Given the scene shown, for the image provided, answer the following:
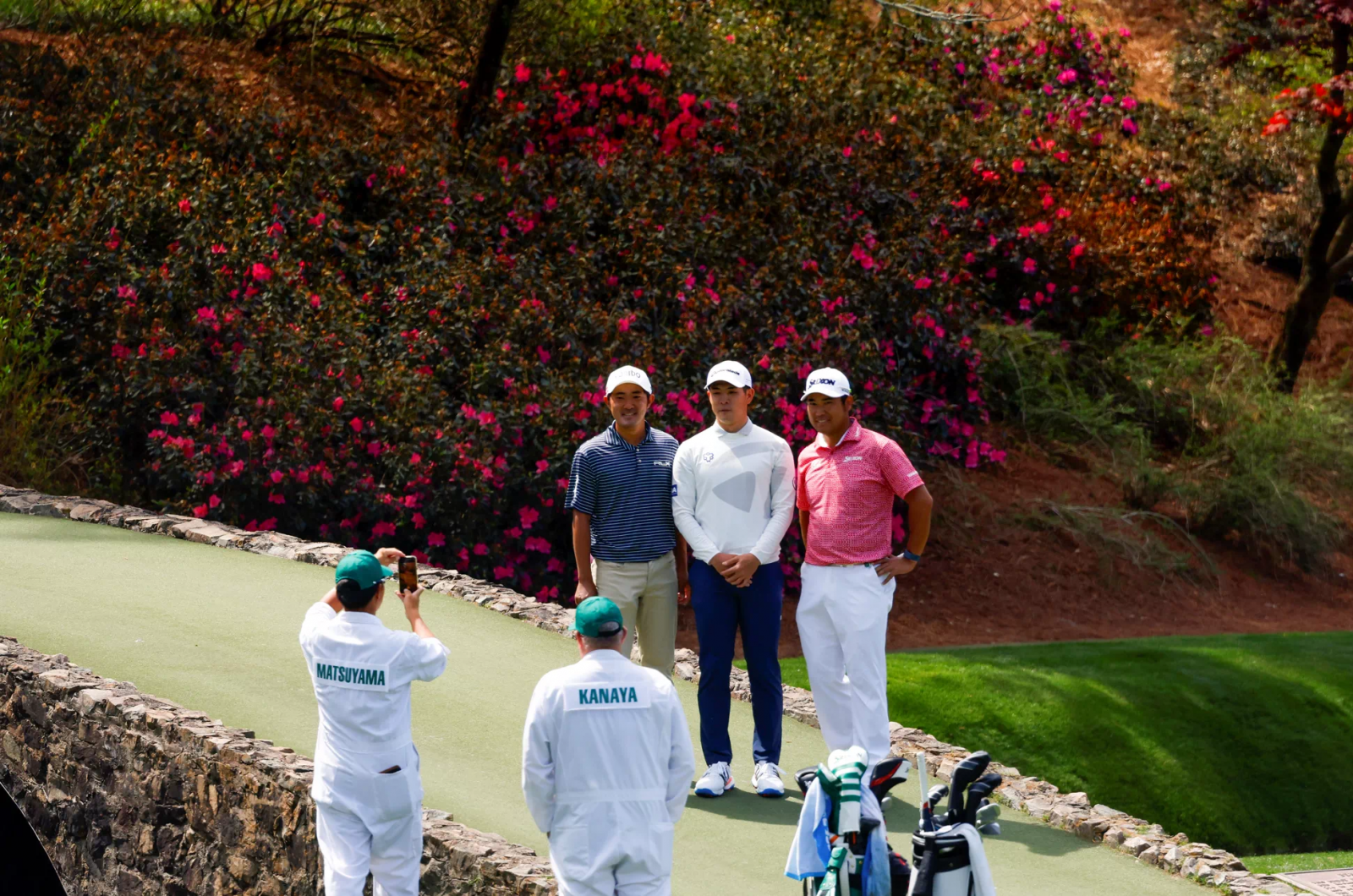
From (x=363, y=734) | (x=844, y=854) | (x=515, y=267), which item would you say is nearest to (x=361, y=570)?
(x=363, y=734)

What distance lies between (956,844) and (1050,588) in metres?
10.3

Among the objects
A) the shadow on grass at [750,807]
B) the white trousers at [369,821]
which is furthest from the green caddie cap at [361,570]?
the shadow on grass at [750,807]

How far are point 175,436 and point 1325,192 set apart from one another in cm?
1367

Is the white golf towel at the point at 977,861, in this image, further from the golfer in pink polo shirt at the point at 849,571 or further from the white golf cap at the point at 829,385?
the white golf cap at the point at 829,385

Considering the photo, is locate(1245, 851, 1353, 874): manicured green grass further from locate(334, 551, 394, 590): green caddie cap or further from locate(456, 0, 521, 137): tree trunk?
locate(456, 0, 521, 137): tree trunk

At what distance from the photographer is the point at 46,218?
40.9 feet

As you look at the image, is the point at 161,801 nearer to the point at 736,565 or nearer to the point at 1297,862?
the point at 736,565

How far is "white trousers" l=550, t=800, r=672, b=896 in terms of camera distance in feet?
14.0

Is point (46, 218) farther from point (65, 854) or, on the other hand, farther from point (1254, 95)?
point (1254, 95)

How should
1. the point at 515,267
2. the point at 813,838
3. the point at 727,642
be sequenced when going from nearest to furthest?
the point at 813,838, the point at 727,642, the point at 515,267

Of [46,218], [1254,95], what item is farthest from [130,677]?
[1254,95]

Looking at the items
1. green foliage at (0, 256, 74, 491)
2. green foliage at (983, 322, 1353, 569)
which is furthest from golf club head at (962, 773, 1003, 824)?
green foliage at (983, 322, 1353, 569)

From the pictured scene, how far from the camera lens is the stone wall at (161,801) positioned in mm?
5570

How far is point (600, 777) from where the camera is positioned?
14.0ft
